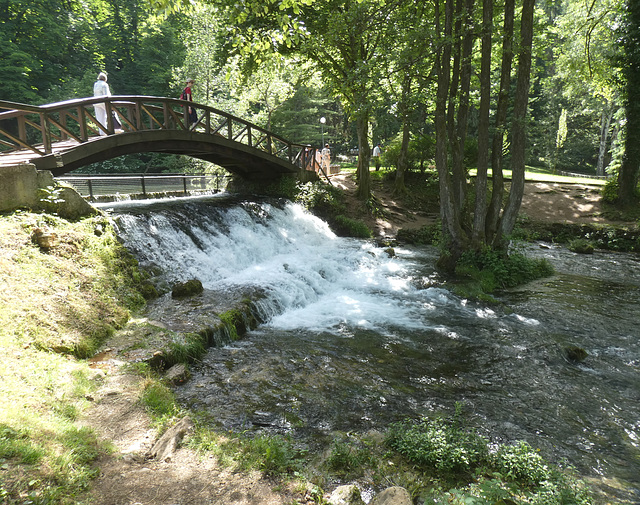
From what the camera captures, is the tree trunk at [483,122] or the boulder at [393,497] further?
the tree trunk at [483,122]

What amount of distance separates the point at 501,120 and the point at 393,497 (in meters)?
10.6

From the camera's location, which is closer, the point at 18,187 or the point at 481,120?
the point at 18,187

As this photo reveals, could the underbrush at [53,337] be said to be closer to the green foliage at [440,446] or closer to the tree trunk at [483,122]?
the green foliage at [440,446]

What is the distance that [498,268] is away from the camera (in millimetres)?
11148

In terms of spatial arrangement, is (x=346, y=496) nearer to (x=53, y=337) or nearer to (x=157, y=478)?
(x=157, y=478)

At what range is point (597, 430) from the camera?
457 centimetres

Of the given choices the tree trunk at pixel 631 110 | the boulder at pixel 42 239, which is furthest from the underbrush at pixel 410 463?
the tree trunk at pixel 631 110

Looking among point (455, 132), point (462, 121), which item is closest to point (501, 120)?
point (455, 132)

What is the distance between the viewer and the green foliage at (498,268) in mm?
10922

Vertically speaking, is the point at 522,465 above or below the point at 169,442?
below

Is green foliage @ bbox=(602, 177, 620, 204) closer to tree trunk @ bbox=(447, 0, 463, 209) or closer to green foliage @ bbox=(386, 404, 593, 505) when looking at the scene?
tree trunk @ bbox=(447, 0, 463, 209)

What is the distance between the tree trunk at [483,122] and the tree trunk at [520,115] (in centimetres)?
65

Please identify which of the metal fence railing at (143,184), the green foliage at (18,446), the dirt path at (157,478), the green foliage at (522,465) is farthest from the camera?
the metal fence railing at (143,184)

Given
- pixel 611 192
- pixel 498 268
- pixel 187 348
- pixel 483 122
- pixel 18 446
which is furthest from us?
pixel 611 192
